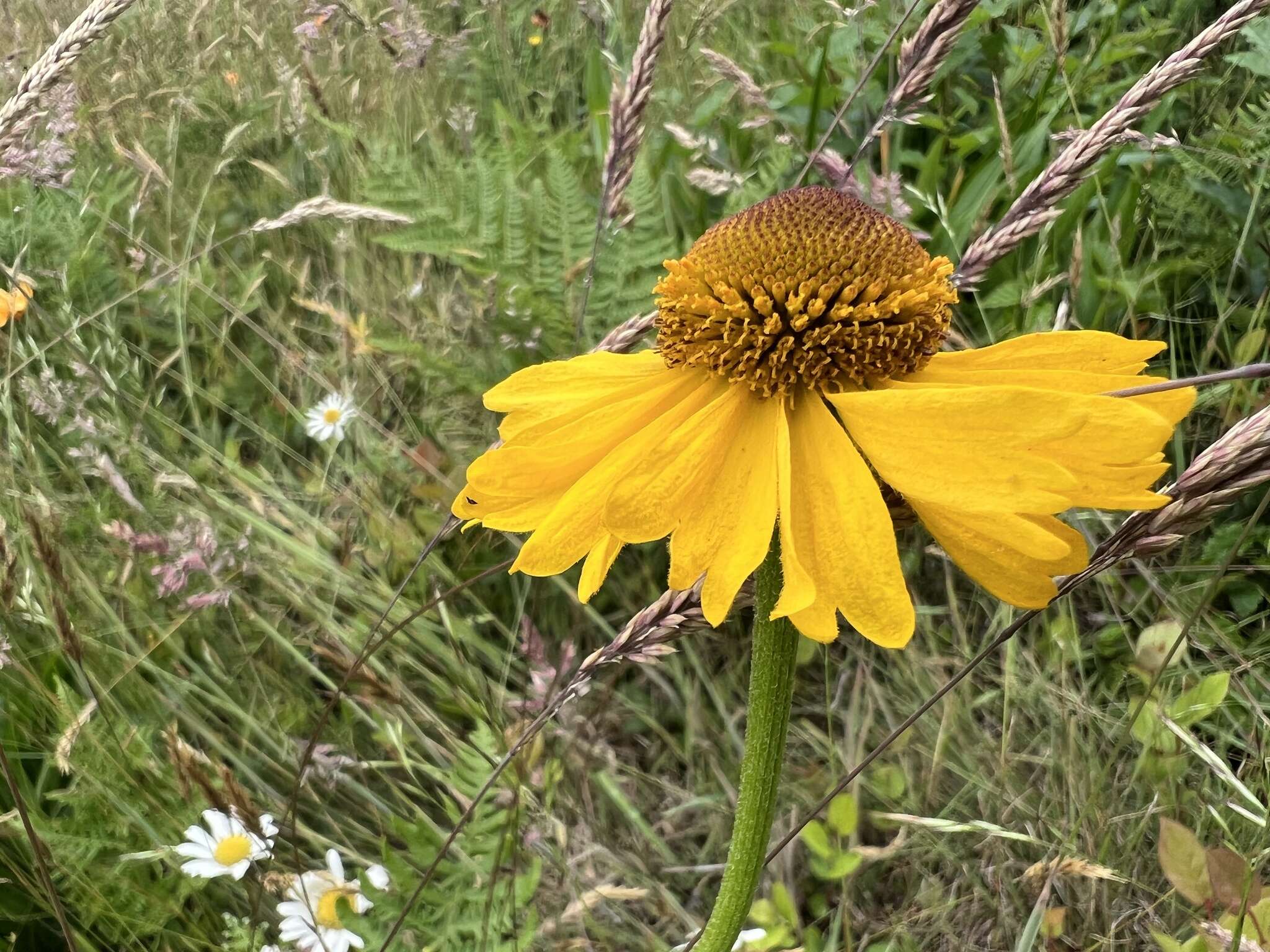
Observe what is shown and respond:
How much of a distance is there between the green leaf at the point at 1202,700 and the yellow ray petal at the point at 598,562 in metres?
0.86

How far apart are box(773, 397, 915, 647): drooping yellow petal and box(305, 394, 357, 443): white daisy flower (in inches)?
55.5

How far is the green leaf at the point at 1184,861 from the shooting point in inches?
42.9

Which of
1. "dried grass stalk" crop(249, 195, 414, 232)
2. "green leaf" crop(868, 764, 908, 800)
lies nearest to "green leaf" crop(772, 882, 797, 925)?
"green leaf" crop(868, 764, 908, 800)

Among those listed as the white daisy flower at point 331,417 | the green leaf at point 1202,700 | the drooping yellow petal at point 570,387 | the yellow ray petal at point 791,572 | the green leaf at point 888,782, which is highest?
the drooping yellow petal at point 570,387

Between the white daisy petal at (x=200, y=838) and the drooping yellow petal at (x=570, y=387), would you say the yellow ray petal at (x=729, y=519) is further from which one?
the white daisy petal at (x=200, y=838)

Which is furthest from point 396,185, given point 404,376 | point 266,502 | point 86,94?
point 86,94

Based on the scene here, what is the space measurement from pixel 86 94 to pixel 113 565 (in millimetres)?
2209

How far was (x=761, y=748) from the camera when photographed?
0.81m

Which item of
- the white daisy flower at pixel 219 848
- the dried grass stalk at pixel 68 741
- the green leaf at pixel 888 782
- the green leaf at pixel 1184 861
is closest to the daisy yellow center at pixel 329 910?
the white daisy flower at pixel 219 848

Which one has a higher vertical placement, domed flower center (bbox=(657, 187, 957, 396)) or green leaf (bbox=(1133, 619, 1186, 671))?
domed flower center (bbox=(657, 187, 957, 396))

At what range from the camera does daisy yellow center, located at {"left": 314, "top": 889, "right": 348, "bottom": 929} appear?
1.27 meters

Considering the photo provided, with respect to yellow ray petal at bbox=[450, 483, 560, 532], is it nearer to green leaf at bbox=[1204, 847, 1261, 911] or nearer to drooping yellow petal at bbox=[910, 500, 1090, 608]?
drooping yellow petal at bbox=[910, 500, 1090, 608]

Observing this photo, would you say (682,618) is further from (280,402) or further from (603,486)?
(280,402)

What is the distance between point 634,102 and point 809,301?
0.60 meters
